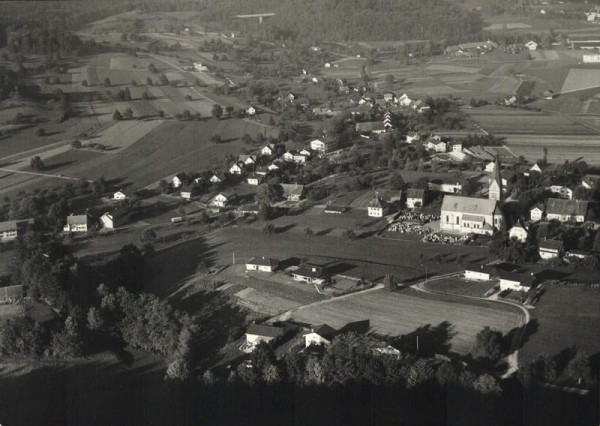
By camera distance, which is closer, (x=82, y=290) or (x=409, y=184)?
(x=82, y=290)

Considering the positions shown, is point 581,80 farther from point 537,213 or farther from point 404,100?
point 537,213

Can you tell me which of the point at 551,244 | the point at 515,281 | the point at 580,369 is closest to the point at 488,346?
the point at 580,369

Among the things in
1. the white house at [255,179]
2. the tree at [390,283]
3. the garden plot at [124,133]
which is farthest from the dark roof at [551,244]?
the garden plot at [124,133]

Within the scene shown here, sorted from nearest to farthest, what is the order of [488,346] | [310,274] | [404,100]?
[488,346], [310,274], [404,100]

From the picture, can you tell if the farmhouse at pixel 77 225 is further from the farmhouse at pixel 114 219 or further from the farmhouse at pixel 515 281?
the farmhouse at pixel 515 281

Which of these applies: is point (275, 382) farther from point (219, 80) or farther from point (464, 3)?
point (464, 3)

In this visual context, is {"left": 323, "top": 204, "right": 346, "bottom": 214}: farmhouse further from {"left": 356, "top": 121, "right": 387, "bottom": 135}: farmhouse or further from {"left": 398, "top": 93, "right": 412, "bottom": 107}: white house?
{"left": 398, "top": 93, "right": 412, "bottom": 107}: white house

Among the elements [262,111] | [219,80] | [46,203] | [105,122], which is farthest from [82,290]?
[219,80]
